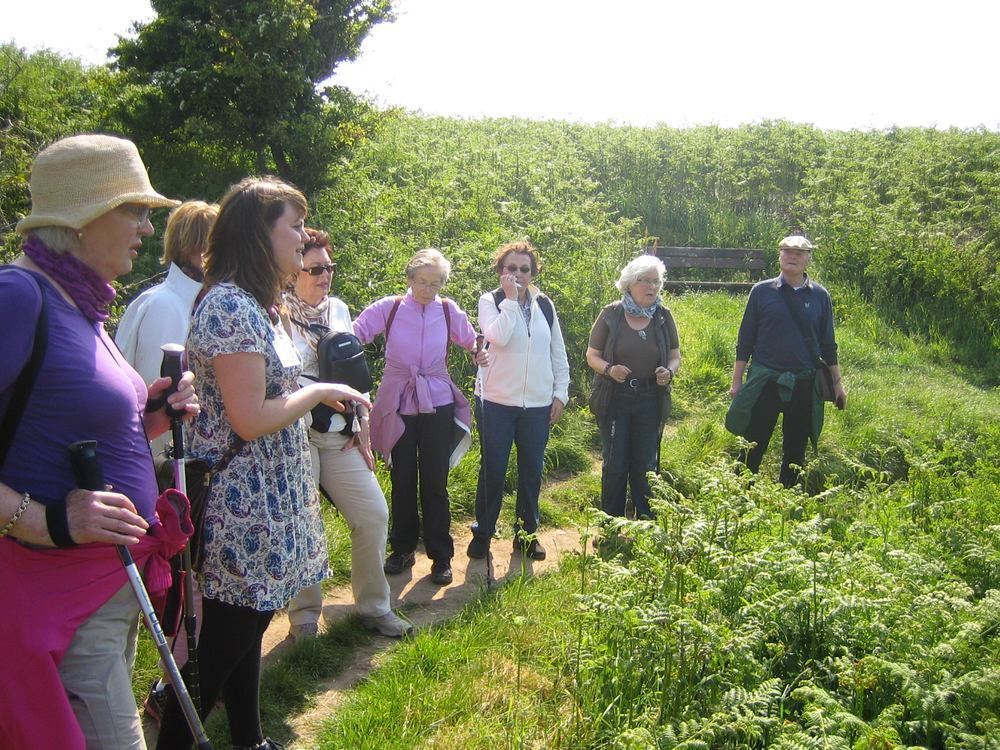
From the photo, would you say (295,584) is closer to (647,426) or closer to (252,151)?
(647,426)

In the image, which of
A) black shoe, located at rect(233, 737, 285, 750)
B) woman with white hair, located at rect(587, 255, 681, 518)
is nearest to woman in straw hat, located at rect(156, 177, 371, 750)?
black shoe, located at rect(233, 737, 285, 750)

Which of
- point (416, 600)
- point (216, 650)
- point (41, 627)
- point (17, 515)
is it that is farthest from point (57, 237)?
point (416, 600)

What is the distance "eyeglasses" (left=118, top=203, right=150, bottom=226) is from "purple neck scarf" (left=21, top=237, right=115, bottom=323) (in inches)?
7.7

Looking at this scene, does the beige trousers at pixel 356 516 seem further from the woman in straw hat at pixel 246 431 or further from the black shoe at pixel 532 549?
the black shoe at pixel 532 549

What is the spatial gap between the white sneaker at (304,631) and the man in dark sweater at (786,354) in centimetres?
384

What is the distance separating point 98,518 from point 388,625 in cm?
274

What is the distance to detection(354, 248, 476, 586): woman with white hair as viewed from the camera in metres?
5.62

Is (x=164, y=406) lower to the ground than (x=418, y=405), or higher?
higher

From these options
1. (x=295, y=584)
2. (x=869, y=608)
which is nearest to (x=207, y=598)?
(x=295, y=584)

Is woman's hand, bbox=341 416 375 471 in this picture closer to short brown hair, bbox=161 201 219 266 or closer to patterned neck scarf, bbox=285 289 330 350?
patterned neck scarf, bbox=285 289 330 350

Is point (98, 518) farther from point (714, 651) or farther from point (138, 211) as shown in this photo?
point (714, 651)

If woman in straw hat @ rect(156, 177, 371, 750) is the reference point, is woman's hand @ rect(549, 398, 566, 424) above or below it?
below

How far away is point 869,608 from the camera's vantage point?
3.63m

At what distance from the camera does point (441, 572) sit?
5680mm
